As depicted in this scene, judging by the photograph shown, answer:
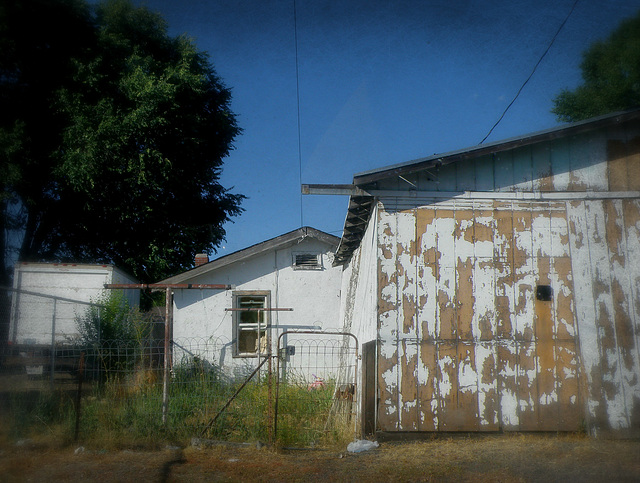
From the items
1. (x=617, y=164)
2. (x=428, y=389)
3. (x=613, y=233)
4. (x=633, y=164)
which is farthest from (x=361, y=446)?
(x=633, y=164)

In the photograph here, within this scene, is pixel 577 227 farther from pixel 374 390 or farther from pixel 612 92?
pixel 612 92

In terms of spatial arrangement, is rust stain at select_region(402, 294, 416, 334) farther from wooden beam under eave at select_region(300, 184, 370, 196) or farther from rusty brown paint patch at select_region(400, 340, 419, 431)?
wooden beam under eave at select_region(300, 184, 370, 196)

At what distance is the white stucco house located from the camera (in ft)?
44.5

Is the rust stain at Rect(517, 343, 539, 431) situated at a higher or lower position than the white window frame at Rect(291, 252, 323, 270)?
lower

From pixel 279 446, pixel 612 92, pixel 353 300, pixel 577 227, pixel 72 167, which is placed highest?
pixel 612 92

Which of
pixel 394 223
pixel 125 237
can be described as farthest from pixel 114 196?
pixel 394 223

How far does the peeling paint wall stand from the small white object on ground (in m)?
0.30

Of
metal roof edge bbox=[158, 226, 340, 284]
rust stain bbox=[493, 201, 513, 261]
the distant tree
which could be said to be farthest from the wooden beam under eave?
metal roof edge bbox=[158, 226, 340, 284]

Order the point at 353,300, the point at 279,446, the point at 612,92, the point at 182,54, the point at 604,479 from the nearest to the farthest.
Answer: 1. the point at 604,479
2. the point at 279,446
3. the point at 353,300
4. the point at 612,92
5. the point at 182,54

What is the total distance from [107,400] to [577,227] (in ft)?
23.0

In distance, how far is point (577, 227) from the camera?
7.52m

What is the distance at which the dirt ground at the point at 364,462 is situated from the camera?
5.56 m

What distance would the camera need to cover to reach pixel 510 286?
736cm

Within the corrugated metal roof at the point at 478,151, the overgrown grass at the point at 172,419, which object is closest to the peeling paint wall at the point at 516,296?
the corrugated metal roof at the point at 478,151
